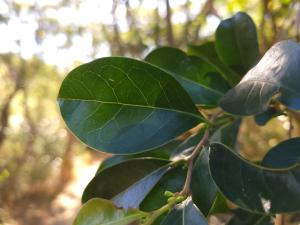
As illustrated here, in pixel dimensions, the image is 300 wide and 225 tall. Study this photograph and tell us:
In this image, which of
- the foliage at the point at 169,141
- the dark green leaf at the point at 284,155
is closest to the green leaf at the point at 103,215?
the foliage at the point at 169,141

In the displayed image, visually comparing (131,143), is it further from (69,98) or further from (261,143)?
(261,143)

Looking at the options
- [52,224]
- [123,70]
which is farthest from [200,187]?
[52,224]

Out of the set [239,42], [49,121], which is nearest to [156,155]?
[239,42]

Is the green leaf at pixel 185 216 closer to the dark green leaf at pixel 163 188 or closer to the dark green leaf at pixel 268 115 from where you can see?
the dark green leaf at pixel 163 188

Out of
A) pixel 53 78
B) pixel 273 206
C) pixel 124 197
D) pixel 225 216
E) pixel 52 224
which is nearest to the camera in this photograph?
pixel 273 206

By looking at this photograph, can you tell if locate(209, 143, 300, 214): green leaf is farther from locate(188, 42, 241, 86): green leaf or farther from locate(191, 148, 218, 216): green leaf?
locate(188, 42, 241, 86): green leaf

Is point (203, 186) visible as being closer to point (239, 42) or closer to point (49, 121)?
point (239, 42)

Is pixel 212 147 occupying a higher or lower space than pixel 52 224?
higher
